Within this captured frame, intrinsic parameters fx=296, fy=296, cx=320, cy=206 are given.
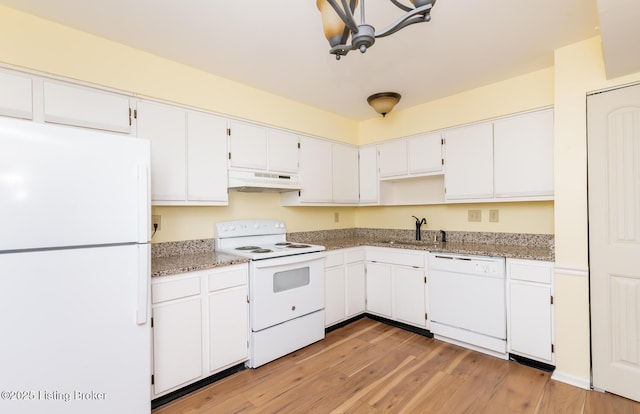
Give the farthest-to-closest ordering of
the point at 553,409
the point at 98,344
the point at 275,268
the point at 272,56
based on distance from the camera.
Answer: the point at 275,268, the point at 272,56, the point at 553,409, the point at 98,344

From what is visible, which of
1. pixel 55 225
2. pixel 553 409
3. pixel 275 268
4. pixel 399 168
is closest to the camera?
pixel 55 225

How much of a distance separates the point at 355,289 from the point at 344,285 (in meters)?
0.19

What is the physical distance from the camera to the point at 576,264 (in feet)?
7.02

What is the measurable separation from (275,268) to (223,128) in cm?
131

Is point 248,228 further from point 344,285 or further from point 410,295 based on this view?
point 410,295

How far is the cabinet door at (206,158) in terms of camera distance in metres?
2.43

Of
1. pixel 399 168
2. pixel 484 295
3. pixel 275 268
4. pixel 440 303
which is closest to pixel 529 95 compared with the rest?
pixel 399 168

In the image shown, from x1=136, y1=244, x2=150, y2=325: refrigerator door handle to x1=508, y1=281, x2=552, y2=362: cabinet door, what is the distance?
266 cm

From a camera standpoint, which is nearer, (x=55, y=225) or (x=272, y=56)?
(x=55, y=225)

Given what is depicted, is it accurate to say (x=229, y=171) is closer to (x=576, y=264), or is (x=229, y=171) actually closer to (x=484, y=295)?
(x=484, y=295)

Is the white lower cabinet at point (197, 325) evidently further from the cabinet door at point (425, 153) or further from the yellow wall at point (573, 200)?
the yellow wall at point (573, 200)

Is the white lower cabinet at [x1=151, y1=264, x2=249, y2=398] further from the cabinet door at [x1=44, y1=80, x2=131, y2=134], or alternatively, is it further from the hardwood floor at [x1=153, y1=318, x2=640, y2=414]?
the cabinet door at [x1=44, y1=80, x2=131, y2=134]

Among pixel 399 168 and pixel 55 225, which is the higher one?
pixel 399 168

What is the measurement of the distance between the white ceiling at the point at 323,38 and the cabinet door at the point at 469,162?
0.48 meters
